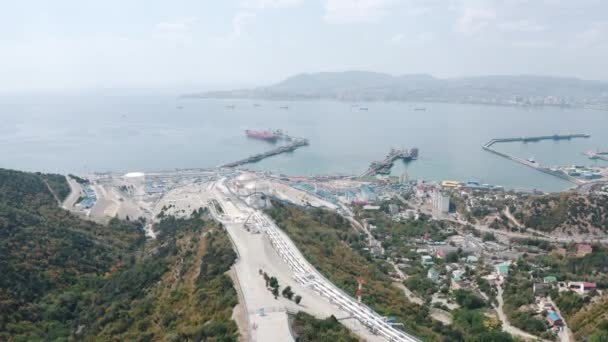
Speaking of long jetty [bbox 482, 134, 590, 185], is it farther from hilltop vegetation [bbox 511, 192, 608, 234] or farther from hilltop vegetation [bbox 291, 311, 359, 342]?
hilltop vegetation [bbox 291, 311, 359, 342]

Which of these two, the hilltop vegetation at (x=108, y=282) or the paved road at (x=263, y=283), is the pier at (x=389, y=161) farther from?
the paved road at (x=263, y=283)

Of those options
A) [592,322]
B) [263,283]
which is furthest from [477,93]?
[263,283]

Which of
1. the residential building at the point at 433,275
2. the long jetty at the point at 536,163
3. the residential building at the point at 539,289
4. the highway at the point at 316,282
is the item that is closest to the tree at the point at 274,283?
the highway at the point at 316,282

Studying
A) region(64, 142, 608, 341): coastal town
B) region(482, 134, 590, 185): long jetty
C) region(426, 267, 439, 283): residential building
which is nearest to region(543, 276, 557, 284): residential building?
region(64, 142, 608, 341): coastal town

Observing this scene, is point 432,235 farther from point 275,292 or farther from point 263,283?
Result: point 275,292

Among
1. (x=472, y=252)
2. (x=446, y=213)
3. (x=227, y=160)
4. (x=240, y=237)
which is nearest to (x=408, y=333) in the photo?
(x=240, y=237)

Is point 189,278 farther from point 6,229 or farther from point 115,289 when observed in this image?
point 6,229
